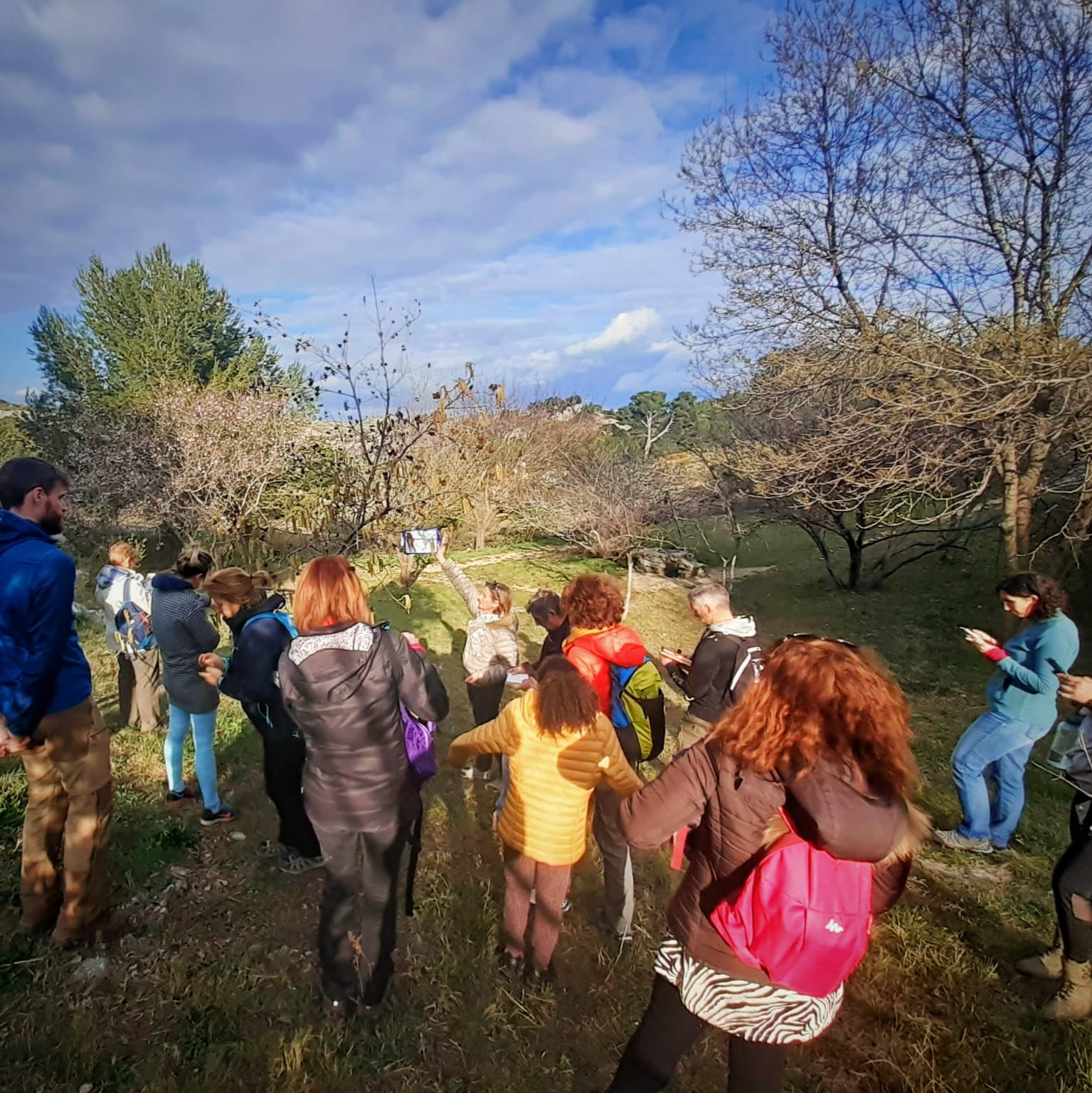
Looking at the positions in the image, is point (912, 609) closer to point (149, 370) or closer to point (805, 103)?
point (805, 103)

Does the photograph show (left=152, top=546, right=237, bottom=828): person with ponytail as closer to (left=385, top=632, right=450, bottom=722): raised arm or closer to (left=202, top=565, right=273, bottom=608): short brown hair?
(left=202, top=565, right=273, bottom=608): short brown hair

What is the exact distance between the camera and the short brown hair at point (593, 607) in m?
3.11

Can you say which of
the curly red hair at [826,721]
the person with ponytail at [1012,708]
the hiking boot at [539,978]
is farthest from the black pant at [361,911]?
the person with ponytail at [1012,708]

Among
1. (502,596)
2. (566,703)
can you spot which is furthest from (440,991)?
(502,596)

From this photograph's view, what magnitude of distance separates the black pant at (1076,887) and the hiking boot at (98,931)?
3802 millimetres

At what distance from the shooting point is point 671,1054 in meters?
1.77

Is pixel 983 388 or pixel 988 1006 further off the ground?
pixel 983 388

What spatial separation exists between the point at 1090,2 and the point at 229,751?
9.67m

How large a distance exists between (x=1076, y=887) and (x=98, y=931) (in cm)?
389

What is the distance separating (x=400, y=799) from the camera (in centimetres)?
252

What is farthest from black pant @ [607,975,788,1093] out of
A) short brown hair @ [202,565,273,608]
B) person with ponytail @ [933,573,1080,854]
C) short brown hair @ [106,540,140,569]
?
short brown hair @ [106,540,140,569]

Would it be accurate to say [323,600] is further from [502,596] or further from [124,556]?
[124,556]

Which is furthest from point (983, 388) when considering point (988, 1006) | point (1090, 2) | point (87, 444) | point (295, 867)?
point (87, 444)

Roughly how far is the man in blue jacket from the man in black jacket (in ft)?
8.27
